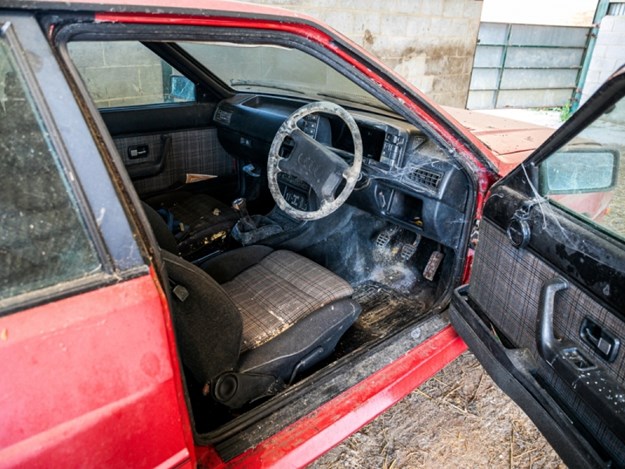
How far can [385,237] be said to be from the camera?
108 inches

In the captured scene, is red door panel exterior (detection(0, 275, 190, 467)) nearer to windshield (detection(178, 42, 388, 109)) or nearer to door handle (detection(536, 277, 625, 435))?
door handle (detection(536, 277, 625, 435))

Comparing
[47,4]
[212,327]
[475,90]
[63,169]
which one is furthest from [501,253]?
[475,90]

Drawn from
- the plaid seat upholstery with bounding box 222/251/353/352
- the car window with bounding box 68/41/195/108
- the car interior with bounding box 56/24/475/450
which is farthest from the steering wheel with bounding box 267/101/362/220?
the car window with bounding box 68/41/195/108

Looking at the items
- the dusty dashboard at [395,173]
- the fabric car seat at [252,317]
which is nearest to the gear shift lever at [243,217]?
the dusty dashboard at [395,173]

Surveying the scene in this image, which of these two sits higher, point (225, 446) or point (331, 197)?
point (331, 197)

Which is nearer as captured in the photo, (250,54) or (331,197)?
(331,197)

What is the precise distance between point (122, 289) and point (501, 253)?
119 cm

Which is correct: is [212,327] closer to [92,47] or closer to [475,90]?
[92,47]

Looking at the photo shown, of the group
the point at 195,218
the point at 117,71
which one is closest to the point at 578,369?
the point at 195,218

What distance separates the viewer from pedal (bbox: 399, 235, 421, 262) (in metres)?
2.62

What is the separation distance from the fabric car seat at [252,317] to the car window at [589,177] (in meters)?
0.87

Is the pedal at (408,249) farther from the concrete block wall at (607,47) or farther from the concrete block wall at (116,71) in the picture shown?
the concrete block wall at (607,47)

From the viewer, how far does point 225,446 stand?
1.39m

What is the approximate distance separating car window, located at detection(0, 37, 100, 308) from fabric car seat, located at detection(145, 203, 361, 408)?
1.35ft
